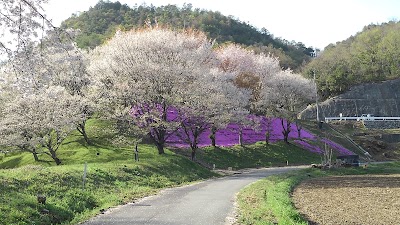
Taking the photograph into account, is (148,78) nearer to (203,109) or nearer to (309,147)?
(203,109)

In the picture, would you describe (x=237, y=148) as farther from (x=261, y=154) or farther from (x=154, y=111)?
(x=154, y=111)

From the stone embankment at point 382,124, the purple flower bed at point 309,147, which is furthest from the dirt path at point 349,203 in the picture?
the stone embankment at point 382,124

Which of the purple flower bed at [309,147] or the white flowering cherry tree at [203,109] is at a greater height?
the white flowering cherry tree at [203,109]

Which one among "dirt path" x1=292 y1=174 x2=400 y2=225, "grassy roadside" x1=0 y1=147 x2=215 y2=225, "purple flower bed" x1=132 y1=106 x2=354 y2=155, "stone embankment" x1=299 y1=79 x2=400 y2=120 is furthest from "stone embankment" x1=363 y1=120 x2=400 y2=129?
"grassy roadside" x1=0 y1=147 x2=215 y2=225

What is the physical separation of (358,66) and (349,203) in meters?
74.5

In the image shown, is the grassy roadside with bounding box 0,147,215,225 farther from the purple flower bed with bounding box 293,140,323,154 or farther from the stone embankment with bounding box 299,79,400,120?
the stone embankment with bounding box 299,79,400,120

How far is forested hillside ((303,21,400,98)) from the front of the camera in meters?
77.6

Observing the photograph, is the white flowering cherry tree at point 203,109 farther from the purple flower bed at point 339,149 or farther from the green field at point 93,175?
the purple flower bed at point 339,149

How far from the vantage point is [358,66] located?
81688mm

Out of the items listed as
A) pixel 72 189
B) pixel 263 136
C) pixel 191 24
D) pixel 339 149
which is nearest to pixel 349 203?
pixel 72 189

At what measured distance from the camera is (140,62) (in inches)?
1118

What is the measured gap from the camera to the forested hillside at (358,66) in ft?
254

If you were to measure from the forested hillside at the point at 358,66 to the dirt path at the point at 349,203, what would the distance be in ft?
196

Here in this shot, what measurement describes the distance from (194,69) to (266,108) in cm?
1742
